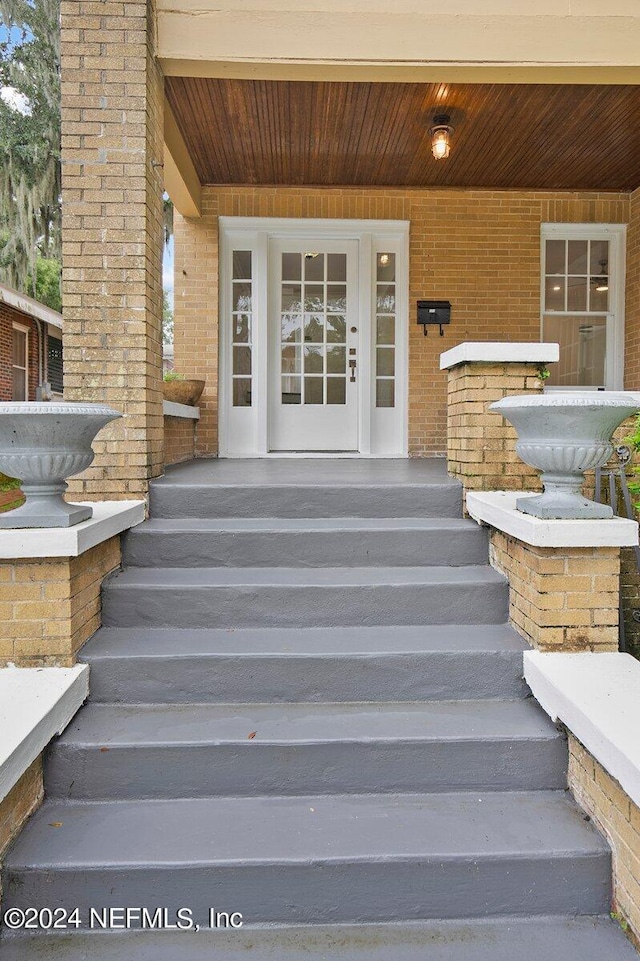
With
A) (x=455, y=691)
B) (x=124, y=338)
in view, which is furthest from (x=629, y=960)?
(x=124, y=338)

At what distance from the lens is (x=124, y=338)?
2.94 meters

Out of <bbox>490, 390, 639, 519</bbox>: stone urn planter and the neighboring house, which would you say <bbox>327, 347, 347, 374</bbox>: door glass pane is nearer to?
<bbox>490, 390, 639, 519</bbox>: stone urn planter

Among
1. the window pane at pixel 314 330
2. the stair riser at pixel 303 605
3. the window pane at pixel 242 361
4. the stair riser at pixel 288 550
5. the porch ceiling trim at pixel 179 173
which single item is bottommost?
the stair riser at pixel 303 605

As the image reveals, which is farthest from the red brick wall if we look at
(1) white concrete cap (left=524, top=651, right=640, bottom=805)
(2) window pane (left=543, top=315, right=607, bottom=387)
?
(1) white concrete cap (left=524, top=651, right=640, bottom=805)

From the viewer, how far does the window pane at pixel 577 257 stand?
18.8ft

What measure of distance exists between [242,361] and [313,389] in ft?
2.42

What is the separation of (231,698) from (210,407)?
12.3 feet

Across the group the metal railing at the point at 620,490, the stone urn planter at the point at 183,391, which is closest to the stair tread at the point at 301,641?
the metal railing at the point at 620,490

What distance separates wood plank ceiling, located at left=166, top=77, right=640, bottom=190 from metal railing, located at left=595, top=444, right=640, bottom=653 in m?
2.50

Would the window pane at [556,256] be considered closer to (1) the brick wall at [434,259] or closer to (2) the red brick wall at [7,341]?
(1) the brick wall at [434,259]

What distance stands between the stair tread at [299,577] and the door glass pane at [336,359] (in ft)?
11.1

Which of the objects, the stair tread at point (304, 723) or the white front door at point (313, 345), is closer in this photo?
the stair tread at point (304, 723)

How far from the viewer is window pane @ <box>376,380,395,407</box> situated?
5.75 metres

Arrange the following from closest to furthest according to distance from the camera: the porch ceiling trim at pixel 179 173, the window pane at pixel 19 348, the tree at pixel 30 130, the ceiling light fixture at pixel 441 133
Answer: the ceiling light fixture at pixel 441 133 < the porch ceiling trim at pixel 179 173 < the tree at pixel 30 130 < the window pane at pixel 19 348
